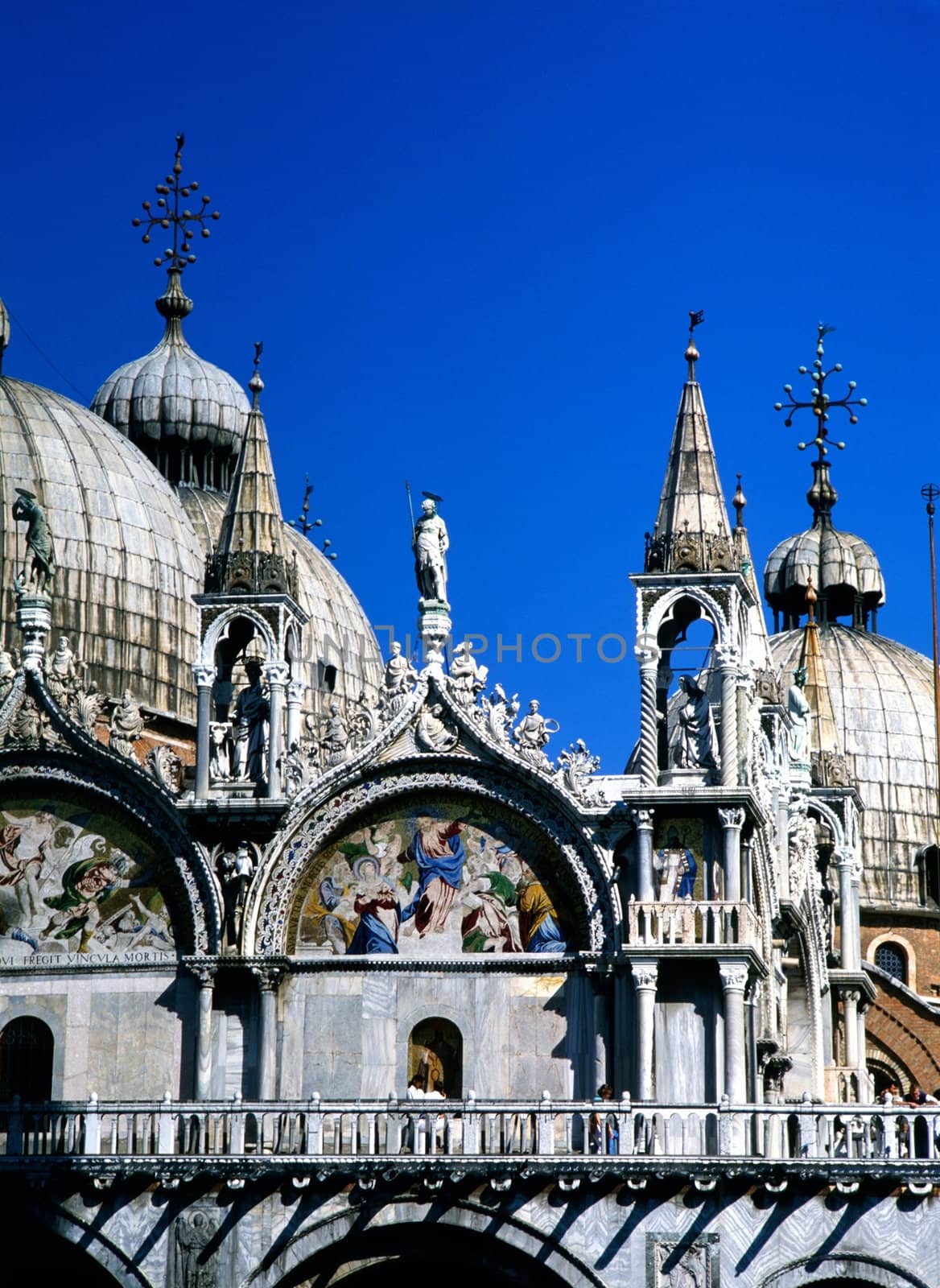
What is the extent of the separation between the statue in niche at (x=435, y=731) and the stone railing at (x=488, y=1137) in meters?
4.85

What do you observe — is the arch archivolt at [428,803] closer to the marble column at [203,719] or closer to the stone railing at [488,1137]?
the marble column at [203,719]

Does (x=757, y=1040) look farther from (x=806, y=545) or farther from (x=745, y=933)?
(x=806, y=545)

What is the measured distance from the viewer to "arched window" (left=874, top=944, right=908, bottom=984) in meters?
61.0

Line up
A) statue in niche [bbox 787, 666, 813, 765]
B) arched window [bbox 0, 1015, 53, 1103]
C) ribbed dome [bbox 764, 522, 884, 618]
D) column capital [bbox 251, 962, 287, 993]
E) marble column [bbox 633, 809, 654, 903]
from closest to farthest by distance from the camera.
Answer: marble column [bbox 633, 809, 654, 903] → column capital [bbox 251, 962, 287, 993] → arched window [bbox 0, 1015, 53, 1103] → statue in niche [bbox 787, 666, 813, 765] → ribbed dome [bbox 764, 522, 884, 618]

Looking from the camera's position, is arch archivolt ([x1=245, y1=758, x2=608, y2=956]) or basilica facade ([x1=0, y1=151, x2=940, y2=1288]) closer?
basilica facade ([x1=0, y1=151, x2=940, y2=1288])

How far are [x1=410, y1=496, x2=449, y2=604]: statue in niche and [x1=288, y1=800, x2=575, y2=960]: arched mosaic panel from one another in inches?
112

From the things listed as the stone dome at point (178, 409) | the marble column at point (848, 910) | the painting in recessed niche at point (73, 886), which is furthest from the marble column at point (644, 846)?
the stone dome at point (178, 409)

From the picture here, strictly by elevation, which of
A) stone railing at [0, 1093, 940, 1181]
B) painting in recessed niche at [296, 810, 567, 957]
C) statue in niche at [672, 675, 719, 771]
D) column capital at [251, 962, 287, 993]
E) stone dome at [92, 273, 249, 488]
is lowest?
stone railing at [0, 1093, 940, 1181]

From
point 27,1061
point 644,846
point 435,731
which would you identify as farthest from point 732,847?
point 27,1061

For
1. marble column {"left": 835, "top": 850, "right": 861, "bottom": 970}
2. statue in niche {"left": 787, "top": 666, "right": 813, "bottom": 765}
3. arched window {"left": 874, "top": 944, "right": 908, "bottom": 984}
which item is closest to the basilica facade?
statue in niche {"left": 787, "top": 666, "right": 813, "bottom": 765}

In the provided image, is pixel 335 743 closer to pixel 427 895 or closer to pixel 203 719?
pixel 203 719

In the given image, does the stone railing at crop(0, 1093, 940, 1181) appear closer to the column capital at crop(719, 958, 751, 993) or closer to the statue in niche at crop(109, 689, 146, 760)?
the column capital at crop(719, 958, 751, 993)

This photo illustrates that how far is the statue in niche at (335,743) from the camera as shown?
39188mm

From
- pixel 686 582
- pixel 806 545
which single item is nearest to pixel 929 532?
pixel 806 545
